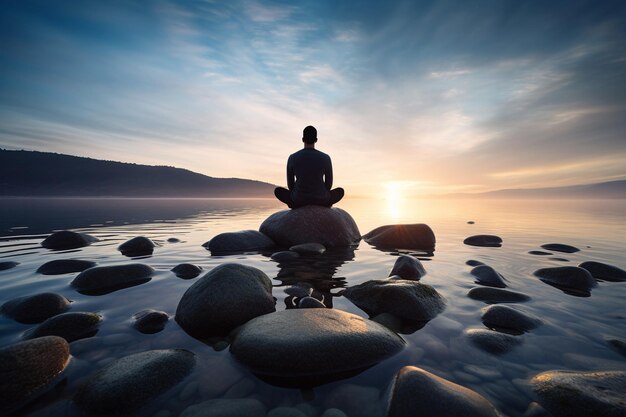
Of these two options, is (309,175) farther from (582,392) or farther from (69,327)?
(582,392)

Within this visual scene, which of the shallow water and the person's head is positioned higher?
the person's head

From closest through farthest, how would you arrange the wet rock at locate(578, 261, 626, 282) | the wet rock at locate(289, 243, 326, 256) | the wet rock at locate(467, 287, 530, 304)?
the wet rock at locate(467, 287, 530, 304), the wet rock at locate(578, 261, 626, 282), the wet rock at locate(289, 243, 326, 256)

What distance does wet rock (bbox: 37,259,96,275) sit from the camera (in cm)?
480

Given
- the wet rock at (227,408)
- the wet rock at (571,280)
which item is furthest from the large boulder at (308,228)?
the wet rock at (227,408)

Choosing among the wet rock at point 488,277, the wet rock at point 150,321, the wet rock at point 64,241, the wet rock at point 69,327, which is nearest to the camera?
the wet rock at point 69,327

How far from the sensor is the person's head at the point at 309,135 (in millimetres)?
8164

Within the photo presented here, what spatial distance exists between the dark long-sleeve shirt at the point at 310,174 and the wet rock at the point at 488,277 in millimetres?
4834

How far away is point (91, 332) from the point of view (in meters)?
2.63

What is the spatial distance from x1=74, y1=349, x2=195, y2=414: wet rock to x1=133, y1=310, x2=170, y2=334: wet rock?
709 millimetres

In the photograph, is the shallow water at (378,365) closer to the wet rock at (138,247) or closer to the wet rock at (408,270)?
the wet rock at (408,270)

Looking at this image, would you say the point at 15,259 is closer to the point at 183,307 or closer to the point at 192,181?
the point at 183,307

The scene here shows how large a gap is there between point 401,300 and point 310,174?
5.73 m

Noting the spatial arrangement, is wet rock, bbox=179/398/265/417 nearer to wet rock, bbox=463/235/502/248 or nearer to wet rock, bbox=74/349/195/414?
wet rock, bbox=74/349/195/414

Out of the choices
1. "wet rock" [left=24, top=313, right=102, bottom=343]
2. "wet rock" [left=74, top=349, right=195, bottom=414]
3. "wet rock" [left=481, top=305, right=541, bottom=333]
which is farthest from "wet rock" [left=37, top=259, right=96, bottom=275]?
"wet rock" [left=481, top=305, right=541, bottom=333]
